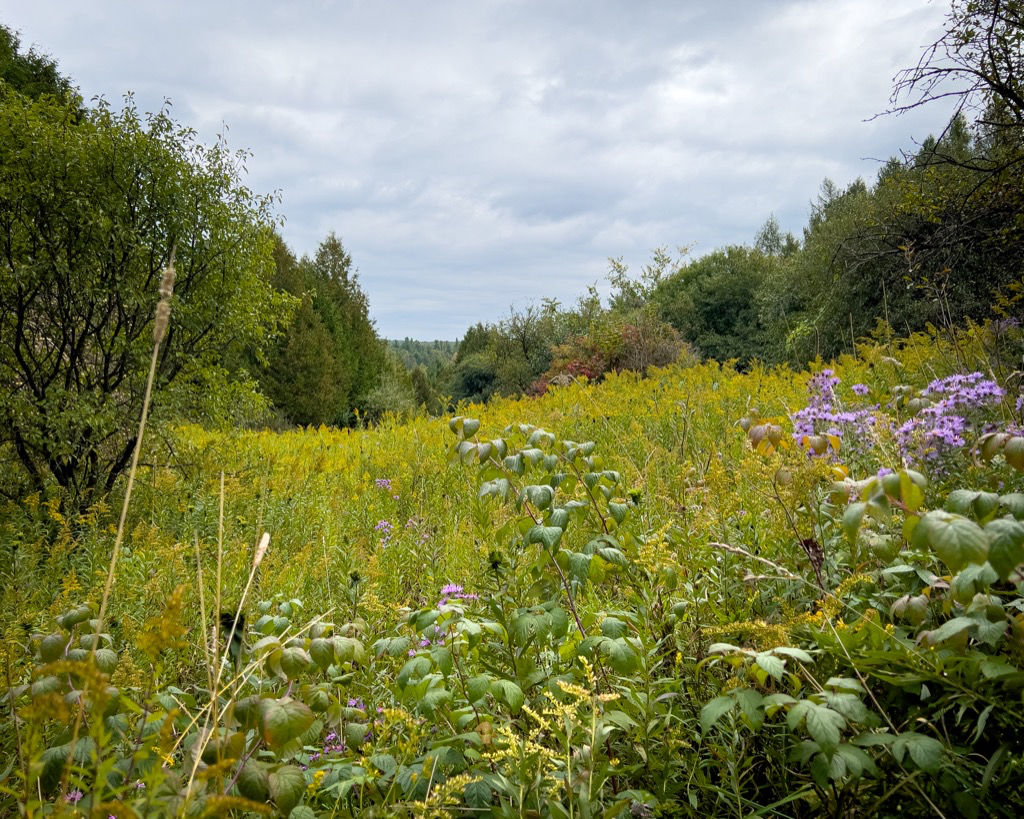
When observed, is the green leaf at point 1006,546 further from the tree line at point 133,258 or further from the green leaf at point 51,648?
the tree line at point 133,258

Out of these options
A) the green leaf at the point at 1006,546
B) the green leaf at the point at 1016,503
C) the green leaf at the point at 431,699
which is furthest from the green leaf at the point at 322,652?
the green leaf at the point at 1016,503

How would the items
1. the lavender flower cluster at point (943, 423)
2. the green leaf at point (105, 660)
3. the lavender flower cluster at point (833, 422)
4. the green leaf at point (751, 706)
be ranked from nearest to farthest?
the green leaf at point (751, 706), the green leaf at point (105, 660), the lavender flower cluster at point (943, 423), the lavender flower cluster at point (833, 422)

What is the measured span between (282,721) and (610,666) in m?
0.73

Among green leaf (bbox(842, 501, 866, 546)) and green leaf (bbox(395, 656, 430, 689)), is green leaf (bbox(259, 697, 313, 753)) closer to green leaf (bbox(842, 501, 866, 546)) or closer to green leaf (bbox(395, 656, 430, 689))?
green leaf (bbox(395, 656, 430, 689))

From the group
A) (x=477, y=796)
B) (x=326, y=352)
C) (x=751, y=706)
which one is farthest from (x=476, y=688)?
(x=326, y=352)

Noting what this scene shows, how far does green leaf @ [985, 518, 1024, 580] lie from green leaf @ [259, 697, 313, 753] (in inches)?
40.0

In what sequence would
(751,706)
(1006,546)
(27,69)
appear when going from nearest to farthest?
(1006,546) → (751,706) → (27,69)

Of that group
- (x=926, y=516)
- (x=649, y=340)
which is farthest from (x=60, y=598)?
(x=649, y=340)

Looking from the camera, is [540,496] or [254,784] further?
[540,496]

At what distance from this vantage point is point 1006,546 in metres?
0.79

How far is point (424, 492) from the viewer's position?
468cm

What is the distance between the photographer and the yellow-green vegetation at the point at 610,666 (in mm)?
981

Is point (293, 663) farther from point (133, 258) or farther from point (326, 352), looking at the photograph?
point (326, 352)

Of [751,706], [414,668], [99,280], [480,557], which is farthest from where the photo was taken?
[99,280]
